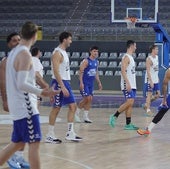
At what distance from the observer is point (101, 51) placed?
2520 centimetres

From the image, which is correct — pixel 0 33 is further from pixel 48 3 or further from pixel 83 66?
pixel 83 66

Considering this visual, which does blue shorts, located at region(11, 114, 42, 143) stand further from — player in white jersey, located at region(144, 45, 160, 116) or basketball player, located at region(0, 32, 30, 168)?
player in white jersey, located at region(144, 45, 160, 116)

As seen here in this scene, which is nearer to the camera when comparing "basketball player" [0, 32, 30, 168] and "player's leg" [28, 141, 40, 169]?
"player's leg" [28, 141, 40, 169]

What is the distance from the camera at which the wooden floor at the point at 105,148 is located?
786 centimetres

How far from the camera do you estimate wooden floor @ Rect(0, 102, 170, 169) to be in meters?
Answer: 7.86

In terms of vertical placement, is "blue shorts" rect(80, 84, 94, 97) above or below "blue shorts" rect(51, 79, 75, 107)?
below

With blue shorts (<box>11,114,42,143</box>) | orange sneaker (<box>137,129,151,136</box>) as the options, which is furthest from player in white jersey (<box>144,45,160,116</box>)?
blue shorts (<box>11,114,42,143</box>)

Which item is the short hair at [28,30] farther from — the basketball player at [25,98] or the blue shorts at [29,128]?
the blue shorts at [29,128]

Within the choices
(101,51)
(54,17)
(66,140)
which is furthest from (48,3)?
(66,140)

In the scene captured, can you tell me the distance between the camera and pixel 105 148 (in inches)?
365

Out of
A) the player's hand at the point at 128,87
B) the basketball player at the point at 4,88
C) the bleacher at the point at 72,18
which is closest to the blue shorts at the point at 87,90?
the player's hand at the point at 128,87

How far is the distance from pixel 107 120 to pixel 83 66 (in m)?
1.51

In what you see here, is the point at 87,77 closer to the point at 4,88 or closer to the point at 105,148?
the point at 105,148

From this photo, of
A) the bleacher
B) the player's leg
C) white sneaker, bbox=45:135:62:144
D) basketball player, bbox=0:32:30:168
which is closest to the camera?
the player's leg
